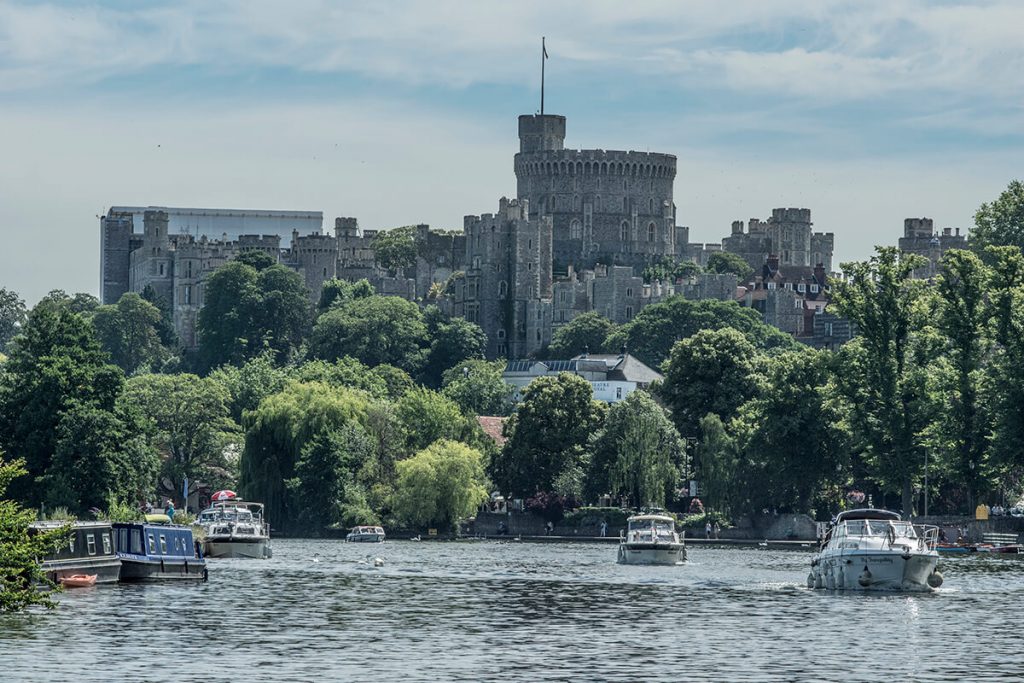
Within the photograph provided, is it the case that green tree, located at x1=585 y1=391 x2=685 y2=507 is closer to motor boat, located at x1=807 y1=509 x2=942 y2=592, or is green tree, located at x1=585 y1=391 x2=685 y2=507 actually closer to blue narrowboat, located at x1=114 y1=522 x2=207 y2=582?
motor boat, located at x1=807 y1=509 x2=942 y2=592

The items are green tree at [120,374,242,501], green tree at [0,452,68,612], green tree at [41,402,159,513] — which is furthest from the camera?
green tree at [120,374,242,501]

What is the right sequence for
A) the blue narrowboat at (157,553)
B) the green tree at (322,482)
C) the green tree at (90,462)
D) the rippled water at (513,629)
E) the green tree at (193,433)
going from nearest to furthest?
1. the rippled water at (513,629)
2. the blue narrowboat at (157,553)
3. the green tree at (90,462)
4. the green tree at (322,482)
5. the green tree at (193,433)

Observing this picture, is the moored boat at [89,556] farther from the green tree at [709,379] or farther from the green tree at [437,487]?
the green tree at [709,379]

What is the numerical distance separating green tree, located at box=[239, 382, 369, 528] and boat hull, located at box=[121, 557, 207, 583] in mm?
55216

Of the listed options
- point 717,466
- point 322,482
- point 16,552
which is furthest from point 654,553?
point 16,552

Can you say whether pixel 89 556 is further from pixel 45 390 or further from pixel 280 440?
pixel 280 440

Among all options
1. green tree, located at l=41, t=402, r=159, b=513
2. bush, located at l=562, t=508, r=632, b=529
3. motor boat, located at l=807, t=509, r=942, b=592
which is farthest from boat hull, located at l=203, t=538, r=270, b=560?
bush, located at l=562, t=508, r=632, b=529

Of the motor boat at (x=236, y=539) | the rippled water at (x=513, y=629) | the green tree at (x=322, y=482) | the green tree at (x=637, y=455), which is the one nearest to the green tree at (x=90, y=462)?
the motor boat at (x=236, y=539)

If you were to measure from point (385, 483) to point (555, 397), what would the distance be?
50.3 ft

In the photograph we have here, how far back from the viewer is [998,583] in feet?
316

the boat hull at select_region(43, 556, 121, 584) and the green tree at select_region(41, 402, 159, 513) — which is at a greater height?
the green tree at select_region(41, 402, 159, 513)

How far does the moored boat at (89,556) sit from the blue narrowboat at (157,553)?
0.75 metres

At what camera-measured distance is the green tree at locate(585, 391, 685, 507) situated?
158 meters

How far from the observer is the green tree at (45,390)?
116 metres
